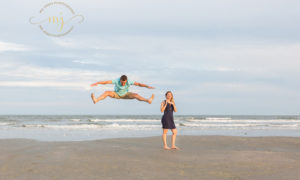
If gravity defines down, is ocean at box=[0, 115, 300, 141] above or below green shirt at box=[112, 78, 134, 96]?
below

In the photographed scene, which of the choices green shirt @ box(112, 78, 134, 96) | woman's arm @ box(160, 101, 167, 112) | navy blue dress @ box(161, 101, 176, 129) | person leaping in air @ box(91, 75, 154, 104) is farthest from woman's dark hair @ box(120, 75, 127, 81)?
navy blue dress @ box(161, 101, 176, 129)

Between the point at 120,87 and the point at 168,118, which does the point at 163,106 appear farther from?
the point at 120,87

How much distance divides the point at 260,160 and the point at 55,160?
5748mm

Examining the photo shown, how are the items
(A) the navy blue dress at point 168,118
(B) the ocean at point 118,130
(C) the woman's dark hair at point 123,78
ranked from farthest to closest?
(B) the ocean at point 118,130
(A) the navy blue dress at point 168,118
(C) the woman's dark hair at point 123,78

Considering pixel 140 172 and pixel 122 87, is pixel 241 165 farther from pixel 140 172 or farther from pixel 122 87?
pixel 122 87

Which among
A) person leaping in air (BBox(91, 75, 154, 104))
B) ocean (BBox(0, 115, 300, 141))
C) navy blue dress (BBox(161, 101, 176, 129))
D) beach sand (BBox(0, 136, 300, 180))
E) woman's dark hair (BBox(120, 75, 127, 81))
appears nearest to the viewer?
beach sand (BBox(0, 136, 300, 180))

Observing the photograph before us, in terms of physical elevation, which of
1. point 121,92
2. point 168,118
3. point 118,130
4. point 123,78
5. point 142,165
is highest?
point 123,78

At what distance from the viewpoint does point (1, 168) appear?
8.62m

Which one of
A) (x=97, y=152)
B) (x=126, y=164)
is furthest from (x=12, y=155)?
(x=126, y=164)

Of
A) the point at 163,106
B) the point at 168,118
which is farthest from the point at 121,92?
the point at 168,118

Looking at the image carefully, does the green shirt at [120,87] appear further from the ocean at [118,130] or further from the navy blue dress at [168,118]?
the ocean at [118,130]

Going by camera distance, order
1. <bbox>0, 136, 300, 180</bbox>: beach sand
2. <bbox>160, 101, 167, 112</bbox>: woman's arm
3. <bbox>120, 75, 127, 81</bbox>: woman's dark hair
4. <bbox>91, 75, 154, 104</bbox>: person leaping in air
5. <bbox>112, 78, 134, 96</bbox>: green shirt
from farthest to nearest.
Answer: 1. <bbox>160, 101, 167, 112</bbox>: woman's arm
2. <bbox>112, 78, 134, 96</bbox>: green shirt
3. <bbox>91, 75, 154, 104</bbox>: person leaping in air
4. <bbox>120, 75, 127, 81</bbox>: woman's dark hair
5. <bbox>0, 136, 300, 180</bbox>: beach sand

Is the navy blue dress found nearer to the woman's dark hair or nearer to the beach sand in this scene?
the beach sand

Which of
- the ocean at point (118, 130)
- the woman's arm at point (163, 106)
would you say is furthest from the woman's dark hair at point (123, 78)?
the ocean at point (118, 130)
